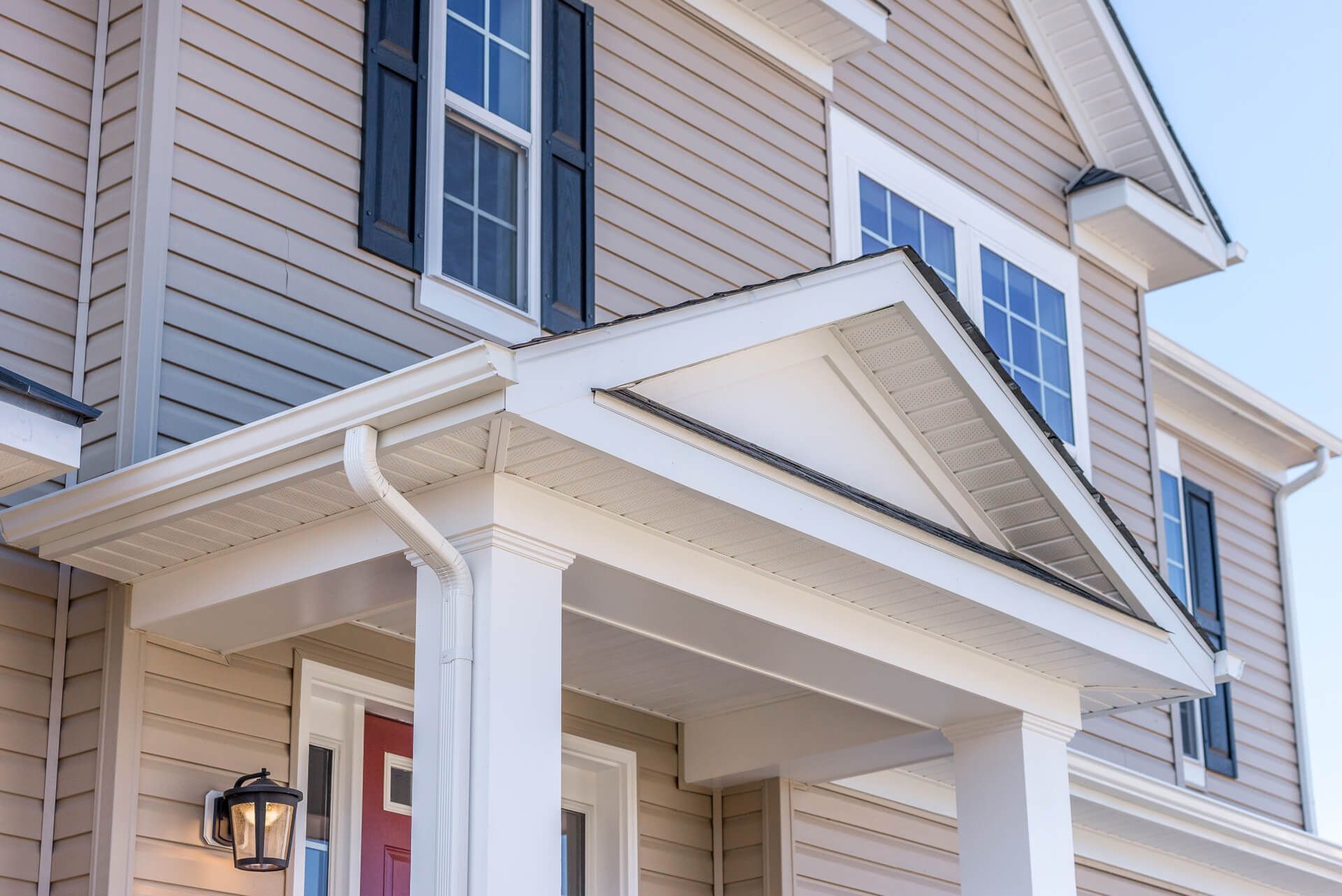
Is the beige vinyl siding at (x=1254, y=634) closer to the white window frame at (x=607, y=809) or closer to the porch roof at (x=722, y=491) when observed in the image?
the porch roof at (x=722, y=491)

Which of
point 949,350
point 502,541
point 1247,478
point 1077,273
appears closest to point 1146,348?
point 1077,273

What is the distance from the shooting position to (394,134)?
6387mm

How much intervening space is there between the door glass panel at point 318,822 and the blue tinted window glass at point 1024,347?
16.1ft

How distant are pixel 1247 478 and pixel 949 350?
7.70 metres

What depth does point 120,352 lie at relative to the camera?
5.46 metres

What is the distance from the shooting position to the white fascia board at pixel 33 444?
4.42m

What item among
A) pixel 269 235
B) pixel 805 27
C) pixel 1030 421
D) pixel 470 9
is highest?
pixel 805 27

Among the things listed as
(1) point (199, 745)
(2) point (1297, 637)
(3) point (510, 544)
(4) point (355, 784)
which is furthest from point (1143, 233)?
(1) point (199, 745)

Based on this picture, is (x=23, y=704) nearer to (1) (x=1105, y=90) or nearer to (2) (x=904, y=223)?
(2) (x=904, y=223)

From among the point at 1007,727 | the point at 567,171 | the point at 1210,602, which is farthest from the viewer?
the point at 1210,602

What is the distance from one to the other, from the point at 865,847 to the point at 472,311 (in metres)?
2.90

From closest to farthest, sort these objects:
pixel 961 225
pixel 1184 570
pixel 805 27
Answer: pixel 805 27 → pixel 961 225 → pixel 1184 570

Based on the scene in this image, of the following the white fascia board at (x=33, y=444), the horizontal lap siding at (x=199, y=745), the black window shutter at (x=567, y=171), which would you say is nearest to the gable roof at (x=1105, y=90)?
the black window shutter at (x=567, y=171)

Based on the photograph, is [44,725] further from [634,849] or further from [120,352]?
[634,849]
